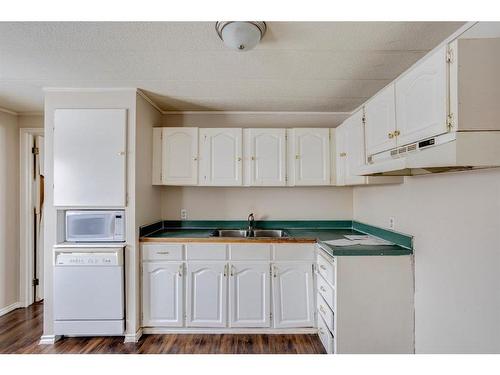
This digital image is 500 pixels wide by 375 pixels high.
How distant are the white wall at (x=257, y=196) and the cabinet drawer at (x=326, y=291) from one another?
37.3 inches

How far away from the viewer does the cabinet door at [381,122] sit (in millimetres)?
1767

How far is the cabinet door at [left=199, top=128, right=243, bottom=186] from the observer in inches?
114

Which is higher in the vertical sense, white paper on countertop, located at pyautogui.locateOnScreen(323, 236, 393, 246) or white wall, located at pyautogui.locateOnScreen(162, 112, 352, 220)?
white wall, located at pyautogui.locateOnScreen(162, 112, 352, 220)

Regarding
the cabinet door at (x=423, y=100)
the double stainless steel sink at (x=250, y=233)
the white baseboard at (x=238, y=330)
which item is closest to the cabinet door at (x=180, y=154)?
the double stainless steel sink at (x=250, y=233)

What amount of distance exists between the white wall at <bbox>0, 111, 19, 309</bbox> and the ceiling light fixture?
302cm

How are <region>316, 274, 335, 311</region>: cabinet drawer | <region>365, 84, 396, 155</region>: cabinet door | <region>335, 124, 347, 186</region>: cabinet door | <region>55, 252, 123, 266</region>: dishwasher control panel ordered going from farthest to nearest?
<region>335, 124, 347, 186</region>: cabinet door → <region>55, 252, 123, 266</region>: dishwasher control panel → <region>316, 274, 335, 311</region>: cabinet drawer → <region>365, 84, 396, 155</region>: cabinet door

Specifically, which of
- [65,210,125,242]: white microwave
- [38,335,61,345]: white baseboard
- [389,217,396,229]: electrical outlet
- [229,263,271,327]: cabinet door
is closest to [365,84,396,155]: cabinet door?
[389,217,396,229]: electrical outlet

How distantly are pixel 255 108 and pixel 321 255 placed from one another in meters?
1.72

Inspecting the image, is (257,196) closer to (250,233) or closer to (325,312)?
(250,233)

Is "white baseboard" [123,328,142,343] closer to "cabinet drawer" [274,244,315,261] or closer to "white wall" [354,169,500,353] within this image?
"cabinet drawer" [274,244,315,261]

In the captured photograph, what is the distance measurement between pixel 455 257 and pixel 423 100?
923 millimetres

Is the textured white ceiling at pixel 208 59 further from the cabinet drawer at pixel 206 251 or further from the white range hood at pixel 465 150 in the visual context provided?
the cabinet drawer at pixel 206 251

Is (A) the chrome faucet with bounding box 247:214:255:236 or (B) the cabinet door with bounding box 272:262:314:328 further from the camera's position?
(A) the chrome faucet with bounding box 247:214:255:236

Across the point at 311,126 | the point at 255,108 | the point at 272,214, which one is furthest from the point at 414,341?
the point at 255,108
